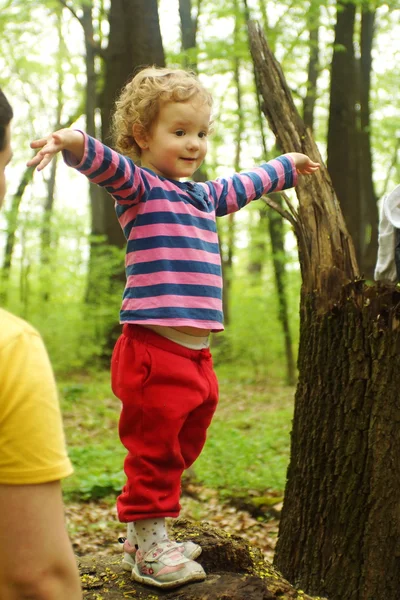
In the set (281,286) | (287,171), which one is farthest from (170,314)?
(281,286)

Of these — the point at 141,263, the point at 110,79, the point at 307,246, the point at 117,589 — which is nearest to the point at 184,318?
the point at 141,263

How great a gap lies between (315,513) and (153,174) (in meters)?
1.99

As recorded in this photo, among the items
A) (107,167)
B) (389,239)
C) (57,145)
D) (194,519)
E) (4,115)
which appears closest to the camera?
(4,115)

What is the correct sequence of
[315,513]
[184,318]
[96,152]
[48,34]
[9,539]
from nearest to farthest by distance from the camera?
[9,539] < [96,152] < [184,318] < [315,513] < [48,34]

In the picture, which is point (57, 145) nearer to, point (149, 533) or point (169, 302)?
point (169, 302)

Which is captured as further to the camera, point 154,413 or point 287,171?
point 287,171

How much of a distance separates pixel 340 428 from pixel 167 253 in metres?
1.45

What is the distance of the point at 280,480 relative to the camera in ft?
21.4

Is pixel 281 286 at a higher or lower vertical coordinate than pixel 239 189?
lower

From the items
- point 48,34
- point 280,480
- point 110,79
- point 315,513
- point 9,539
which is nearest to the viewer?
point 9,539

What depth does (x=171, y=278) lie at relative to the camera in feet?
8.56

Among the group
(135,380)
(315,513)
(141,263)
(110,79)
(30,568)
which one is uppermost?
(110,79)

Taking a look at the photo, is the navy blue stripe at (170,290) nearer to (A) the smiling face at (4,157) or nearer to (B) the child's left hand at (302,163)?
(B) the child's left hand at (302,163)

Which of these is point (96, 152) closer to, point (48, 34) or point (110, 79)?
point (110, 79)
